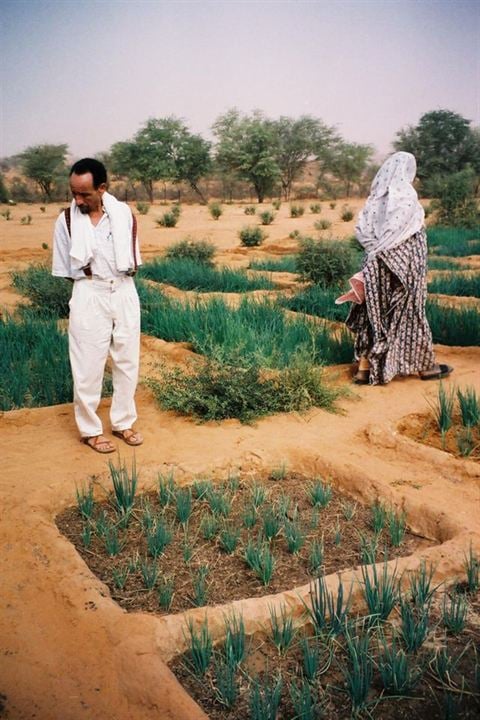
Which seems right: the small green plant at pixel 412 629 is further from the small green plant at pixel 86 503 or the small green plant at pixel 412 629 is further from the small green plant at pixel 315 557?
the small green plant at pixel 86 503

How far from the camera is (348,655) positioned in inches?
88.6

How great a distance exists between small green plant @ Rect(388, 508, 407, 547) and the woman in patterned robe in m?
2.22

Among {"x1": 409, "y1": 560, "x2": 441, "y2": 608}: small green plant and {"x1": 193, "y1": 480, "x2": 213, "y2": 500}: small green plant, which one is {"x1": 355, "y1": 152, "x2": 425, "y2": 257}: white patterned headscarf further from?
{"x1": 409, "y1": 560, "x2": 441, "y2": 608}: small green plant

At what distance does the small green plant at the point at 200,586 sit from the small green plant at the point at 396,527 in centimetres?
88

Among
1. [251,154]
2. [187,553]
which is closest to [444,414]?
[187,553]

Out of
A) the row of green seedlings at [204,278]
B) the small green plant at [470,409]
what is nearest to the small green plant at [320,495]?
the small green plant at [470,409]

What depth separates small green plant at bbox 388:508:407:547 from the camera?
2982 mm

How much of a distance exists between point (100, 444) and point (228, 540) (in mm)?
1345

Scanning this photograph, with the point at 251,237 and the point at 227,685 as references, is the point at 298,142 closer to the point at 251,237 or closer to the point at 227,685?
the point at 251,237

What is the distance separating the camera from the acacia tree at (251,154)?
35.0 m

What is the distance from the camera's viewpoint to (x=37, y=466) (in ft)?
12.1

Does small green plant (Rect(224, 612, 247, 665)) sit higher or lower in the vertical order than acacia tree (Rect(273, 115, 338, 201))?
Answer: lower

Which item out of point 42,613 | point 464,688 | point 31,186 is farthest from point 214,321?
point 31,186

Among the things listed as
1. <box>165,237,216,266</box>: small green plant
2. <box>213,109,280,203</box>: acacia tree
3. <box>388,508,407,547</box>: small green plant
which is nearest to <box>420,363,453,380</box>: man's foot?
<box>388,508,407,547</box>: small green plant
